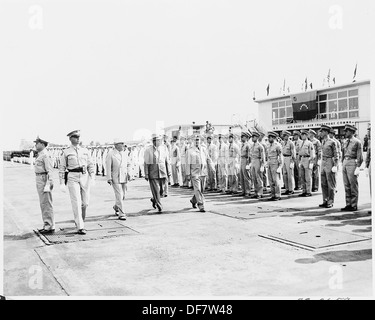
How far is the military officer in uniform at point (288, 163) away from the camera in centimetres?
1259

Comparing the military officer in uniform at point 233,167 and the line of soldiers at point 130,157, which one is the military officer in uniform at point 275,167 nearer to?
the military officer in uniform at point 233,167

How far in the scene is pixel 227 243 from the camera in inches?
260

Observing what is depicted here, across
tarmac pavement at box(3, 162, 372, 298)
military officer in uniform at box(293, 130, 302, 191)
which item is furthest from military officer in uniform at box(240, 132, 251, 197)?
tarmac pavement at box(3, 162, 372, 298)

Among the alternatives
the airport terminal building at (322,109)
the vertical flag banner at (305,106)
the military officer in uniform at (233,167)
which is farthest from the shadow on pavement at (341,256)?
the vertical flag banner at (305,106)

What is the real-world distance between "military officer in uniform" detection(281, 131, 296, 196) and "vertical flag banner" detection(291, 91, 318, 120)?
1489 cm

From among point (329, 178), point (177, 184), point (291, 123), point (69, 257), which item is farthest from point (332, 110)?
point (69, 257)

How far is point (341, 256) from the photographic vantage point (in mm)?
5594

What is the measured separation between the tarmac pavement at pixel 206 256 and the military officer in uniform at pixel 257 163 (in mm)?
2013

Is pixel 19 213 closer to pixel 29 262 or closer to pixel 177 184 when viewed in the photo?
pixel 29 262

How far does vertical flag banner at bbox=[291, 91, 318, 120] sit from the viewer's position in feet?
89.8

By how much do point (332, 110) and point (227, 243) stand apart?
73.0 feet

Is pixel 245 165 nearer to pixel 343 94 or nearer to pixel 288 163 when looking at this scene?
pixel 288 163

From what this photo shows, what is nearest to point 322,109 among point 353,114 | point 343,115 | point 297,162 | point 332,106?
point 332,106

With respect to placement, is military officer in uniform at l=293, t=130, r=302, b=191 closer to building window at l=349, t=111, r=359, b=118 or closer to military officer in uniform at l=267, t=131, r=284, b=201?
military officer in uniform at l=267, t=131, r=284, b=201
